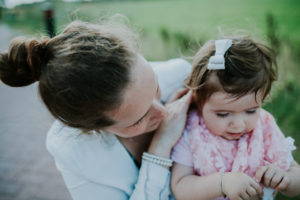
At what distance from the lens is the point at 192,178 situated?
165 cm

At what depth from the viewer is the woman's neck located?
1769 millimetres

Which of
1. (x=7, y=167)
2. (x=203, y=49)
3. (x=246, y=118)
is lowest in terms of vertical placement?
(x=7, y=167)

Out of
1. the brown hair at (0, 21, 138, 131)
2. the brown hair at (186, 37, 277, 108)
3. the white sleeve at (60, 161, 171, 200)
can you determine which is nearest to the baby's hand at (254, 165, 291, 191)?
the brown hair at (186, 37, 277, 108)

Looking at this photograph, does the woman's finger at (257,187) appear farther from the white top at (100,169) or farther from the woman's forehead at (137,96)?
the woman's forehead at (137,96)

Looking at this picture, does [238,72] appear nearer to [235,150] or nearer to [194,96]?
[194,96]

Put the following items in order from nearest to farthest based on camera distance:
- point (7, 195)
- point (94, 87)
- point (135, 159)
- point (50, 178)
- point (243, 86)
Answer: point (94, 87) < point (243, 86) < point (135, 159) < point (7, 195) < point (50, 178)

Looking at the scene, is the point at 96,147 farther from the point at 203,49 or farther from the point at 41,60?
the point at 203,49

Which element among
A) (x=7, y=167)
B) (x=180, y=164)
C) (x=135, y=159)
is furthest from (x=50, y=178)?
(x=180, y=164)

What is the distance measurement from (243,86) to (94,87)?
35.1 inches

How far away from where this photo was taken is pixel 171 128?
176cm

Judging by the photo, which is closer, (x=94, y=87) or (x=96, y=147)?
(x=94, y=87)

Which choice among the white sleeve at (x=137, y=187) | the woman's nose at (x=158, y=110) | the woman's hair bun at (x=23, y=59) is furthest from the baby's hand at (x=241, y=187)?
the woman's hair bun at (x=23, y=59)

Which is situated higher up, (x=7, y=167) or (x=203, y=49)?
(x=203, y=49)

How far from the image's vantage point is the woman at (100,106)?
1269mm
